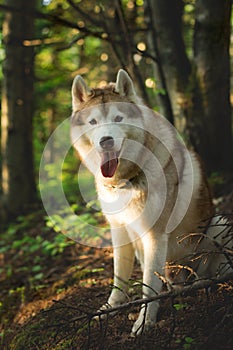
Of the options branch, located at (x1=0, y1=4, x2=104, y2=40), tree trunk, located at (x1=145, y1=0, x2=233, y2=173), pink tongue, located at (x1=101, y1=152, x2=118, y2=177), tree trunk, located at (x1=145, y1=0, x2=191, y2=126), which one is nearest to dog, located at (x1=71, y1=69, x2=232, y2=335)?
pink tongue, located at (x1=101, y1=152, x2=118, y2=177)

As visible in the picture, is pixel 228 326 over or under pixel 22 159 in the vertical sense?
under

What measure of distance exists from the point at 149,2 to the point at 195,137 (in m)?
1.93

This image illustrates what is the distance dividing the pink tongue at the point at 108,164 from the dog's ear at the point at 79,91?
69 cm

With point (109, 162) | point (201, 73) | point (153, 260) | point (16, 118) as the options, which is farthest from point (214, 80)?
point (16, 118)

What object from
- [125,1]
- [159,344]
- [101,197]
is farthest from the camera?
[125,1]

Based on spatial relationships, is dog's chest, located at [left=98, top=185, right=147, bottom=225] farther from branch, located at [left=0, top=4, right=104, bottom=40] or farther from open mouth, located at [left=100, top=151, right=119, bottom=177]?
branch, located at [left=0, top=4, right=104, bottom=40]

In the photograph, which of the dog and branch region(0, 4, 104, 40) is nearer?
the dog

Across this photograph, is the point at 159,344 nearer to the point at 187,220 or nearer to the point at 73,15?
the point at 187,220

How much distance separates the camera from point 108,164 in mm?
3660

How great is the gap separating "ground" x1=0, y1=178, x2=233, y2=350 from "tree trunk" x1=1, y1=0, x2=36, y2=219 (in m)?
0.63

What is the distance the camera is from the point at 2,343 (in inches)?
152

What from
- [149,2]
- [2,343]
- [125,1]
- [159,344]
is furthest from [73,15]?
[159,344]

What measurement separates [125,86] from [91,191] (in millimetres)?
4262

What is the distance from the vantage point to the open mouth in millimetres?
3635
